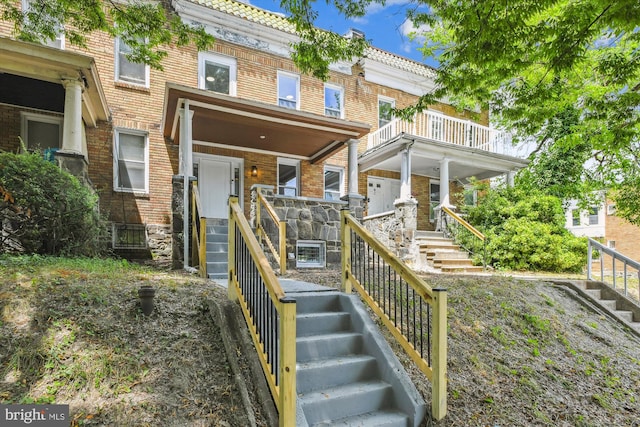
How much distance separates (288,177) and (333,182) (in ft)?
5.70

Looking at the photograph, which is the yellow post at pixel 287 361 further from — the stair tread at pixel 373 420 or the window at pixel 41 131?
the window at pixel 41 131

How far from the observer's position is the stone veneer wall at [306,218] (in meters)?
7.87

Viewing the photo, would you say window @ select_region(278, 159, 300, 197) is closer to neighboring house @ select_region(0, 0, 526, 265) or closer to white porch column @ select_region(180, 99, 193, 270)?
neighboring house @ select_region(0, 0, 526, 265)

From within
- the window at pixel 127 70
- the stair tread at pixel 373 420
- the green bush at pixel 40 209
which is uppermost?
the window at pixel 127 70

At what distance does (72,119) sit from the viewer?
622cm

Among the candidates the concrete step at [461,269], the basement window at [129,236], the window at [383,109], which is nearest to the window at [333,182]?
the window at [383,109]

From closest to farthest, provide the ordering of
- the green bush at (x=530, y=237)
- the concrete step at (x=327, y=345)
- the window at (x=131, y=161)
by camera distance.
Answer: the concrete step at (x=327, y=345)
the window at (x=131, y=161)
the green bush at (x=530, y=237)

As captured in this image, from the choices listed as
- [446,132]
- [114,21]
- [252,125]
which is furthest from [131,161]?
[446,132]

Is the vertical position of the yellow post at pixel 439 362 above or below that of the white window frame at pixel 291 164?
below

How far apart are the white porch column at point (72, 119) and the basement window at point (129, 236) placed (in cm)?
271

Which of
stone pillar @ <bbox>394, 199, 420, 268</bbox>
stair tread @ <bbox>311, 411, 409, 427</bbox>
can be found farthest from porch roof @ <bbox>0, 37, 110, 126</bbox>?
stone pillar @ <bbox>394, 199, 420, 268</bbox>

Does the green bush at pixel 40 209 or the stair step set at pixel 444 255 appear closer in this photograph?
the green bush at pixel 40 209

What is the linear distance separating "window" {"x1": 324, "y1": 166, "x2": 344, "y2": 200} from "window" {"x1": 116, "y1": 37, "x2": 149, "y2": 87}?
19.8 feet

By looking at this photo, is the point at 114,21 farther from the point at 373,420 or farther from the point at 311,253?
the point at 373,420
